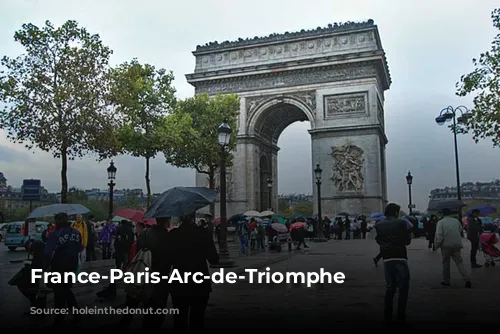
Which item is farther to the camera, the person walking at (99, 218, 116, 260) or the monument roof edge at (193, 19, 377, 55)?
the monument roof edge at (193, 19, 377, 55)

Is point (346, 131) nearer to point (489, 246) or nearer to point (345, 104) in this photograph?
point (345, 104)

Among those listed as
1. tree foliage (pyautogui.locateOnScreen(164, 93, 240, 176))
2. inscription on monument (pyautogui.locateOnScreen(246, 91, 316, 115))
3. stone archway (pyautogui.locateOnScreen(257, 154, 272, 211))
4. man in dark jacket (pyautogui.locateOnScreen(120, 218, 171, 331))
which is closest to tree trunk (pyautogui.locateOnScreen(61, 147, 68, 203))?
tree foliage (pyautogui.locateOnScreen(164, 93, 240, 176))

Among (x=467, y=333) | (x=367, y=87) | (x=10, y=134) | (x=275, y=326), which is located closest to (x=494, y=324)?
(x=467, y=333)

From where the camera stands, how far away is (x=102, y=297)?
910 centimetres

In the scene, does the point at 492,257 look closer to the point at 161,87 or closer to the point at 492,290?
the point at 492,290

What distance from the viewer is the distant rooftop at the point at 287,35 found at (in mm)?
37625

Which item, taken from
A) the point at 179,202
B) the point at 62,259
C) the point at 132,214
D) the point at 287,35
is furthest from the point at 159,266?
the point at 287,35

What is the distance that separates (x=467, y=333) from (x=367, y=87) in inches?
1279

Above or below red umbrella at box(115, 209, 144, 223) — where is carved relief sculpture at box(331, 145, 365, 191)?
above

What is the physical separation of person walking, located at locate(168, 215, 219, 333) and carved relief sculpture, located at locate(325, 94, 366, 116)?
1305 inches

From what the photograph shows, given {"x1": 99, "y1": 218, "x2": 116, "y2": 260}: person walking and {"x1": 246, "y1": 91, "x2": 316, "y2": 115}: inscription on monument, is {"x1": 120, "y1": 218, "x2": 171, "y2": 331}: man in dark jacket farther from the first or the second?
{"x1": 246, "y1": 91, "x2": 316, "y2": 115}: inscription on monument

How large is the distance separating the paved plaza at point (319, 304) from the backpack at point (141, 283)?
A: 1421mm

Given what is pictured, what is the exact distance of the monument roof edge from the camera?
123 feet

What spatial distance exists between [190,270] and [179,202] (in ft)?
3.88
